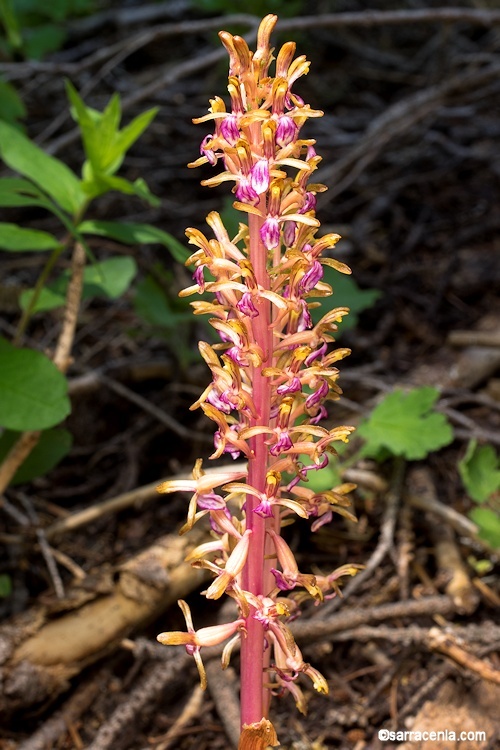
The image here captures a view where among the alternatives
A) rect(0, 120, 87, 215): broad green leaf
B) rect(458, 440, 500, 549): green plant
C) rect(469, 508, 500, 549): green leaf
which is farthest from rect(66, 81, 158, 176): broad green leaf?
rect(469, 508, 500, 549): green leaf

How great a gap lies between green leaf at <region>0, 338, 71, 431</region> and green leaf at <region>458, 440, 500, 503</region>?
47.8 inches

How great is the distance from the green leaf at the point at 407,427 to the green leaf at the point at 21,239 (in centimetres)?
112

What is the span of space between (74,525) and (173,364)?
3.29 ft

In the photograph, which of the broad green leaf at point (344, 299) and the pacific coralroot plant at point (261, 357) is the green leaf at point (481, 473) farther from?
the pacific coralroot plant at point (261, 357)

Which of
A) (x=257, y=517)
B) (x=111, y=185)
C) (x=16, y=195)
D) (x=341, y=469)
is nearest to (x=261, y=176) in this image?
(x=257, y=517)

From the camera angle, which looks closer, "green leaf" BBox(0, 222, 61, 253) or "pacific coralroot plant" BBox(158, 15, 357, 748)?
"pacific coralroot plant" BBox(158, 15, 357, 748)

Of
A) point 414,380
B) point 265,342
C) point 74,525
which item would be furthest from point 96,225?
point 414,380

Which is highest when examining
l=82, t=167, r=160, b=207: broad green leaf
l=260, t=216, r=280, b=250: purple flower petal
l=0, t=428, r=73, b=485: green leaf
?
l=82, t=167, r=160, b=207: broad green leaf

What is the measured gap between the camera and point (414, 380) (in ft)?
10.9

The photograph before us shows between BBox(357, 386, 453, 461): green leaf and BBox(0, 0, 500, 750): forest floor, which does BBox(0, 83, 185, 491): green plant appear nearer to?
BBox(0, 0, 500, 750): forest floor

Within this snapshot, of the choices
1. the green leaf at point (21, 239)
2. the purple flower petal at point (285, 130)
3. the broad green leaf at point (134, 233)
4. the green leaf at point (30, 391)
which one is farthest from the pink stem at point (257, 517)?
the green leaf at point (21, 239)

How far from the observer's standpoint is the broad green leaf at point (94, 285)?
8.76 ft

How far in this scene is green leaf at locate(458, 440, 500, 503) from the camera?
2.46 m

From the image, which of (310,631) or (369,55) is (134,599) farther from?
(369,55)
